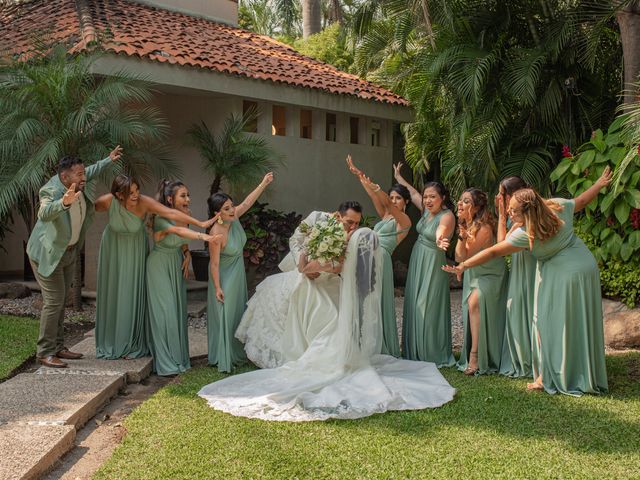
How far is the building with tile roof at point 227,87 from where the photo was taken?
38.6 ft

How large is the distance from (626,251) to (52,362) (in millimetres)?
6496

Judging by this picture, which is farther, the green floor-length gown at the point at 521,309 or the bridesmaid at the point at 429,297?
the bridesmaid at the point at 429,297

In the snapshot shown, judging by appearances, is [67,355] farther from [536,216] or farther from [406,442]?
[536,216]

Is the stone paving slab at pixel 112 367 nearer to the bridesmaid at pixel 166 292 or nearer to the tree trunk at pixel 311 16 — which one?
the bridesmaid at pixel 166 292

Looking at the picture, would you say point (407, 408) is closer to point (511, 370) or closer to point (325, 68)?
point (511, 370)

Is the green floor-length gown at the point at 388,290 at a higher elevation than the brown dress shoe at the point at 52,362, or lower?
higher

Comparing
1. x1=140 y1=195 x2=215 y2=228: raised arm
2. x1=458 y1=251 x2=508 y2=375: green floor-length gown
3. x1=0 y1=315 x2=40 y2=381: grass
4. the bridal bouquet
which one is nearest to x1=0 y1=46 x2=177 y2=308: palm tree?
x1=0 y1=315 x2=40 y2=381: grass

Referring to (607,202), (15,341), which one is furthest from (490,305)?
(15,341)

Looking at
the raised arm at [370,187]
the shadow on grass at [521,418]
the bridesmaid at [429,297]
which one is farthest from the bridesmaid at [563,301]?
the raised arm at [370,187]

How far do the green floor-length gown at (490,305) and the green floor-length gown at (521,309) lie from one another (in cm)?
17

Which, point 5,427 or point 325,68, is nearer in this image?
point 5,427

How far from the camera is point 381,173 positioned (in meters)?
16.7

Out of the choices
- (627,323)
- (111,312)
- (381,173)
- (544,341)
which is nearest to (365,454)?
(544,341)

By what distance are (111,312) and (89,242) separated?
498 cm
